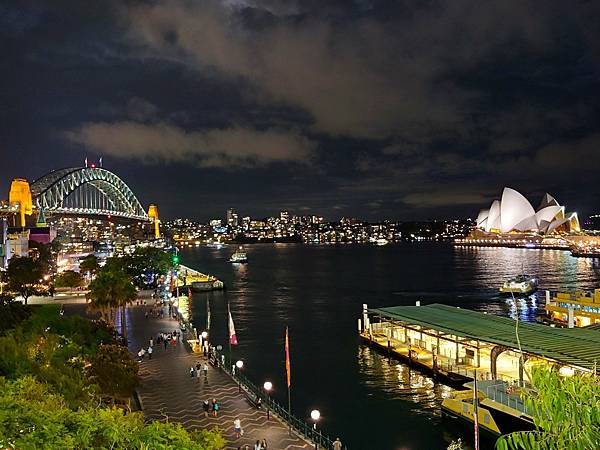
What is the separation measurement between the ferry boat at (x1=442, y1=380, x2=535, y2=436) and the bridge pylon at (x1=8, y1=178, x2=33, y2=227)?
7667cm

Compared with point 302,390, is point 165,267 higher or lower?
higher

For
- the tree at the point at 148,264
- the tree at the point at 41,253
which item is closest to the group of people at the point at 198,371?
the tree at the point at 148,264

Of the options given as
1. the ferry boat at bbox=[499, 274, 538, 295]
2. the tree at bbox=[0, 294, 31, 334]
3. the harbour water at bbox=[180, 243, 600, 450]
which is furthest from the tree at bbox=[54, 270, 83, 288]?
the ferry boat at bbox=[499, 274, 538, 295]

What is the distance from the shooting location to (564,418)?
19.2 ft

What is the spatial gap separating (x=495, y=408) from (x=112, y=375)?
13.4 meters

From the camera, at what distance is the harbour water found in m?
22.6

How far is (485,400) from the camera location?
20891 millimetres

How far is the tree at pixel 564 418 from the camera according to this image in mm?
5687

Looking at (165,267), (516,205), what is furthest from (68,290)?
(516,205)

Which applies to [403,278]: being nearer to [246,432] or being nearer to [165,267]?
[165,267]

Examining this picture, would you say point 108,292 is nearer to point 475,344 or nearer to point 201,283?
point 475,344

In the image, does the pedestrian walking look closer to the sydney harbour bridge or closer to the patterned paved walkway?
the patterned paved walkway

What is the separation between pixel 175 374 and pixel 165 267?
1924 inches

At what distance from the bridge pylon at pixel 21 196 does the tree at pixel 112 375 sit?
7242 centimetres
